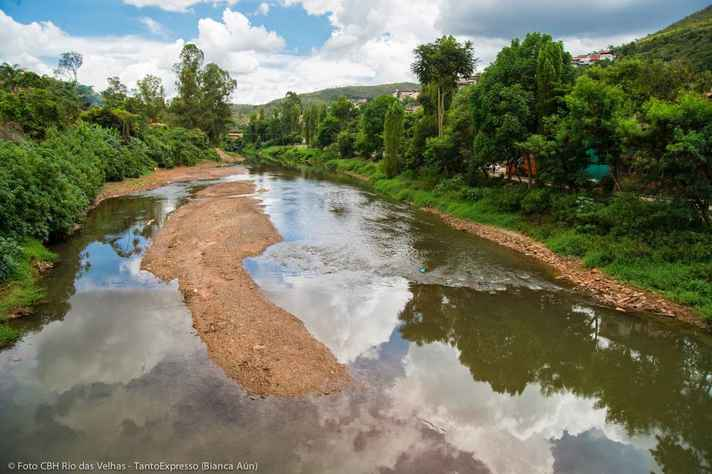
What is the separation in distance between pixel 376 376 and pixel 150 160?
50724 millimetres

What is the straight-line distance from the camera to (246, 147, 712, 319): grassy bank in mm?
16438

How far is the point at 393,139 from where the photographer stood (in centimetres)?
4444

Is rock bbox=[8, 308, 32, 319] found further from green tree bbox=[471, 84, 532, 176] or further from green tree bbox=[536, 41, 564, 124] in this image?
green tree bbox=[536, 41, 564, 124]

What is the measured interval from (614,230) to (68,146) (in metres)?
36.9

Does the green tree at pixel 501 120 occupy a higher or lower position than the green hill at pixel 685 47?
lower

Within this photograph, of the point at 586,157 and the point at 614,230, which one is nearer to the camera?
the point at 614,230

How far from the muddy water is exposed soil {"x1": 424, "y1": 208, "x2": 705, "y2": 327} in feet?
2.48

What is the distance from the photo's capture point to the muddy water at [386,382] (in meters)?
9.11

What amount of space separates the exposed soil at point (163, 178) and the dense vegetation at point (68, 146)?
1.05m

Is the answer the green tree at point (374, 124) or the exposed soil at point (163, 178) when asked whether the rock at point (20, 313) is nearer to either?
the exposed soil at point (163, 178)

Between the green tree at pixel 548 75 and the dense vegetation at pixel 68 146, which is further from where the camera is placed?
the green tree at pixel 548 75

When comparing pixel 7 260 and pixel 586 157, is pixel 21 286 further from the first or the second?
pixel 586 157

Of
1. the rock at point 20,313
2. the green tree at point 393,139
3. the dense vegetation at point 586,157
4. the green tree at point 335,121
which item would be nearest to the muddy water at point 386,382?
the rock at point 20,313

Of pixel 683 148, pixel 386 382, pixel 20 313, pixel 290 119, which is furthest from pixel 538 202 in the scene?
pixel 290 119
